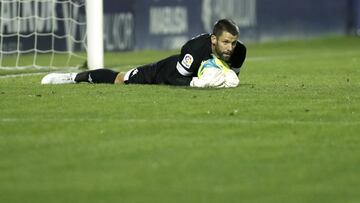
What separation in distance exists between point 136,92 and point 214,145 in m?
3.16

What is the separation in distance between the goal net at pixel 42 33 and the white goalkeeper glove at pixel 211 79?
628 cm

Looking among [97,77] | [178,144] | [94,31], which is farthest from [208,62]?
[94,31]

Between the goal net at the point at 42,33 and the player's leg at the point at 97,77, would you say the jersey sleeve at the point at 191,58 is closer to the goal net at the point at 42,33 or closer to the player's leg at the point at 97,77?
the player's leg at the point at 97,77

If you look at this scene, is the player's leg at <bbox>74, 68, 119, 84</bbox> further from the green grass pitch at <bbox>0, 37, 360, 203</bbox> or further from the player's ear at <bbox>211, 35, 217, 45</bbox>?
the player's ear at <bbox>211, 35, 217, 45</bbox>

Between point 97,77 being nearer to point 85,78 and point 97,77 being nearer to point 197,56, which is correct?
point 85,78

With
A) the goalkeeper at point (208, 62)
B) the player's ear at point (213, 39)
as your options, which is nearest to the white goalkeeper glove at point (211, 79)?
the goalkeeper at point (208, 62)

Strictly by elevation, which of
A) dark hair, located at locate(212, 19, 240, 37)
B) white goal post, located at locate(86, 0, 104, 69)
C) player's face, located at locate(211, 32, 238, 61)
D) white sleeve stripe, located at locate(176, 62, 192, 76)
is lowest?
white goal post, located at locate(86, 0, 104, 69)

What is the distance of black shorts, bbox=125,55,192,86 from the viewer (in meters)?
9.85

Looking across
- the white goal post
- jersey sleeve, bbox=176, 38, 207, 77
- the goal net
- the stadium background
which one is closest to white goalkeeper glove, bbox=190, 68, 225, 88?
jersey sleeve, bbox=176, 38, 207, 77

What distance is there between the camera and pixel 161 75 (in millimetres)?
10148

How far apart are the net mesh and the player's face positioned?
6.77 meters

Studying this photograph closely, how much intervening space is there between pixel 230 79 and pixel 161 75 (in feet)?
2.78

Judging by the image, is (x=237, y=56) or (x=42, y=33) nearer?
(x=237, y=56)

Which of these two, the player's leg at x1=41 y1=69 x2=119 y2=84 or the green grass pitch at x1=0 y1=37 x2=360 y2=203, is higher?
the green grass pitch at x1=0 y1=37 x2=360 y2=203
